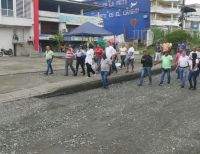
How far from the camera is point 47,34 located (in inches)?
1708

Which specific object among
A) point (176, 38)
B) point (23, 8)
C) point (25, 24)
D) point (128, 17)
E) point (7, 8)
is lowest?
point (176, 38)

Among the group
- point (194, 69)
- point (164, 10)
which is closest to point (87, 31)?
point (194, 69)

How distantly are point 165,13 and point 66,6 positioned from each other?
118 ft

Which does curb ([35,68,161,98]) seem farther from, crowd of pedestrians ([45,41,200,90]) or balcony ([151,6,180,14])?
balcony ([151,6,180,14])

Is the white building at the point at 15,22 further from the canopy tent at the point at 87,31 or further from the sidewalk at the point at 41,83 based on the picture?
the sidewalk at the point at 41,83

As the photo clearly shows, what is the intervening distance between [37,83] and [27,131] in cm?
722

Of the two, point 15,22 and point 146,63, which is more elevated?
point 15,22

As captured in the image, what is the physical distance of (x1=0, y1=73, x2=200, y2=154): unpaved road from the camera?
8148 mm

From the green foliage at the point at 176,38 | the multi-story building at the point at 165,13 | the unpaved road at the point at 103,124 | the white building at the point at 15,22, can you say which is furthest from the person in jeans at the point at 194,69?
the multi-story building at the point at 165,13

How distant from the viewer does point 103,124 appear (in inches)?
396

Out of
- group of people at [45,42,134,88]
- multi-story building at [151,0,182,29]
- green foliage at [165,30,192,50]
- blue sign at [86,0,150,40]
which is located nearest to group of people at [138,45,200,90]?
group of people at [45,42,134,88]

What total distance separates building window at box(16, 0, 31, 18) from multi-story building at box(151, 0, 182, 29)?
137 ft

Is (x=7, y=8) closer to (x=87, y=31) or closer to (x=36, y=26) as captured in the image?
(x=36, y=26)

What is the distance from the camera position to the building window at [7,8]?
35219 millimetres
